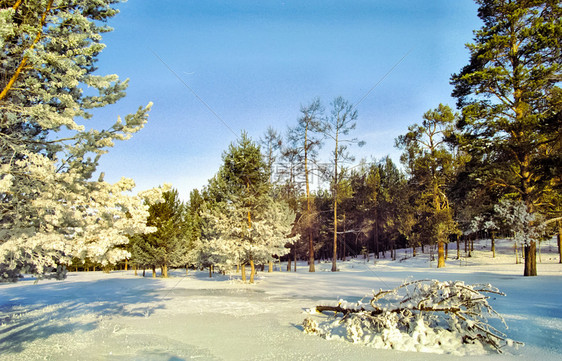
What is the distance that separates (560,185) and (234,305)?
1655 centimetres

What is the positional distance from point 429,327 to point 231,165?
15.5 meters

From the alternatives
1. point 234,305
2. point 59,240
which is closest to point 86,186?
point 59,240

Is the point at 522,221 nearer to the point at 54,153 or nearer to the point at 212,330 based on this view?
the point at 212,330

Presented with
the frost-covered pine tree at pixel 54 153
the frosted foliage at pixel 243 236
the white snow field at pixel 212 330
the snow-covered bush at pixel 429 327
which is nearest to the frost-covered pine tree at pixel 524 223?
the white snow field at pixel 212 330

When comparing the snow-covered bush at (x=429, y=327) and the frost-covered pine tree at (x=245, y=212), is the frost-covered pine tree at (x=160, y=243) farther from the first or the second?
the snow-covered bush at (x=429, y=327)

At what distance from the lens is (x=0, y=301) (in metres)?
15.2

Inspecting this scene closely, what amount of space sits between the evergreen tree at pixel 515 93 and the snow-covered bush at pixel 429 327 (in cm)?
1194

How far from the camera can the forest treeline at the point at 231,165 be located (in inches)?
242

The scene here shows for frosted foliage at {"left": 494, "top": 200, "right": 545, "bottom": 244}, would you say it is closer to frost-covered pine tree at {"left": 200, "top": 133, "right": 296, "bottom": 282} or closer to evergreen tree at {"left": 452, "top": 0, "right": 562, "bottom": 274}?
evergreen tree at {"left": 452, "top": 0, "right": 562, "bottom": 274}

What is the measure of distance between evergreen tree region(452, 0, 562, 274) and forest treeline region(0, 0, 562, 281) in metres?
0.07

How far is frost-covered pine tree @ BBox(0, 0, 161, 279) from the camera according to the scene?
5.91 metres

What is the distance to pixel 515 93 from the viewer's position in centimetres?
1775

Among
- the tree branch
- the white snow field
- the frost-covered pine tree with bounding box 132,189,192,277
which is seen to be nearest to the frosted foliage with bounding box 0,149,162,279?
the tree branch

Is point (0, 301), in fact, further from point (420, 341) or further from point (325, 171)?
point (325, 171)
